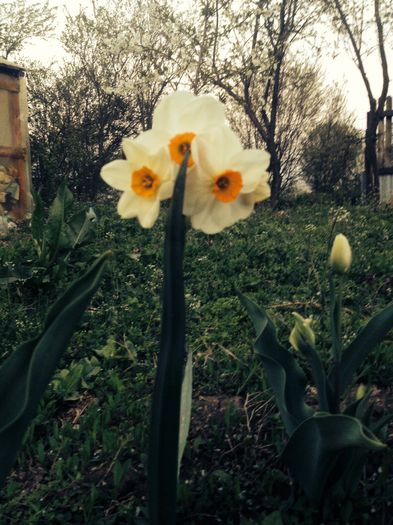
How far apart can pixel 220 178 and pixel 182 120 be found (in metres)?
0.13

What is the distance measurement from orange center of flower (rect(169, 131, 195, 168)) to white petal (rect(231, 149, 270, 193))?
0.27ft

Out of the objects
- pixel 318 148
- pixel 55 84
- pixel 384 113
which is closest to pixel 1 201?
pixel 55 84

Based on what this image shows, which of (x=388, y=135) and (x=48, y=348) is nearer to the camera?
(x=48, y=348)

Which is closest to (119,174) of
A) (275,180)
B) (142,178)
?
(142,178)

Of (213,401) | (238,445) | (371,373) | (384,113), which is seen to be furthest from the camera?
(384,113)

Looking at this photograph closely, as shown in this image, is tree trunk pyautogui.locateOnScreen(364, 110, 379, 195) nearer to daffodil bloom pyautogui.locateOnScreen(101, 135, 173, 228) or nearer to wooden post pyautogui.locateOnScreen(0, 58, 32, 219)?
wooden post pyautogui.locateOnScreen(0, 58, 32, 219)

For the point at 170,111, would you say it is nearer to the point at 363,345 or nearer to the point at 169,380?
the point at 169,380

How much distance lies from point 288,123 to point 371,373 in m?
10.4

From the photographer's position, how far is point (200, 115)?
101 centimetres

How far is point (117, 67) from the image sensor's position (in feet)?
39.1

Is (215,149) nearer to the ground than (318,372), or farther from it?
farther from it

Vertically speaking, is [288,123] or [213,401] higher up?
[288,123]

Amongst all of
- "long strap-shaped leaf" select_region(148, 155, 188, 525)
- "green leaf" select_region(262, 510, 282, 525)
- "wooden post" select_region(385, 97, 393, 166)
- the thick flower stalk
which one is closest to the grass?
"green leaf" select_region(262, 510, 282, 525)

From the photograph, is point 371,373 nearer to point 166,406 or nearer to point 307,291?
point 307,291
